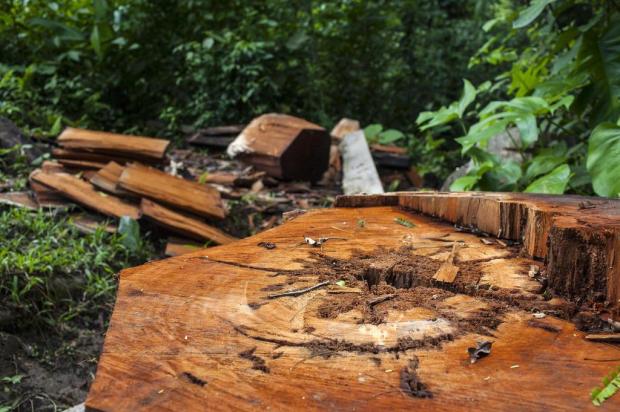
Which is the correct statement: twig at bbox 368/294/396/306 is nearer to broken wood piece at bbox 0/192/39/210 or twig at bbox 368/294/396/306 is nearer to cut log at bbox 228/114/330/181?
broken wood piece at bbox 0/192/39/210

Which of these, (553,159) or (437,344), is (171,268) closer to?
(437,344)

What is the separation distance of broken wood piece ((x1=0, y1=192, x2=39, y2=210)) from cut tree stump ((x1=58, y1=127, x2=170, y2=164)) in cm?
59

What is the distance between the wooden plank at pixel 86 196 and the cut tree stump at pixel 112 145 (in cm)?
43

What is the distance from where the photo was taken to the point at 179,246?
136 inches

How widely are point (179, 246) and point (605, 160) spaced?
2330mm

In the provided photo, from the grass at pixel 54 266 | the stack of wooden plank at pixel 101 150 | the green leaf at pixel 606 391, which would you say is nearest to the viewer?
the green leaf at pixel 606 391

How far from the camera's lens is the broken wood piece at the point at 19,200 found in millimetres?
3482

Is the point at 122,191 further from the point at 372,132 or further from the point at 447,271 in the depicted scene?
the point at 372,132

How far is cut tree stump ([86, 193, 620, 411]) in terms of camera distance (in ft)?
2.75

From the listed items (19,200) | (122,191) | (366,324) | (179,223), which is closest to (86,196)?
(122,191)

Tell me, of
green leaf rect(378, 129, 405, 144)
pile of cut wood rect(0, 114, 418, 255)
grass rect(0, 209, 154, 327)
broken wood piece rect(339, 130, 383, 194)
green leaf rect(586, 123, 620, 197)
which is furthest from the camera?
green leaf rect(378, 129, 405, 144)

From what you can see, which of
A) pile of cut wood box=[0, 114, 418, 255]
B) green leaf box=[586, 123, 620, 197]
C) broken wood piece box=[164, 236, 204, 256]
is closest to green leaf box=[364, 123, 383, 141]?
pile of cut wood box=[0, 114, 418, 255]

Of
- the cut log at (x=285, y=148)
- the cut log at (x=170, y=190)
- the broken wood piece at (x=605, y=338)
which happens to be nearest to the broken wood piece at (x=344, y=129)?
the cut log at (x=285, y=148)

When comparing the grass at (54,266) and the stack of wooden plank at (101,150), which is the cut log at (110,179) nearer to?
the stack of wooden plank at (101,150)
